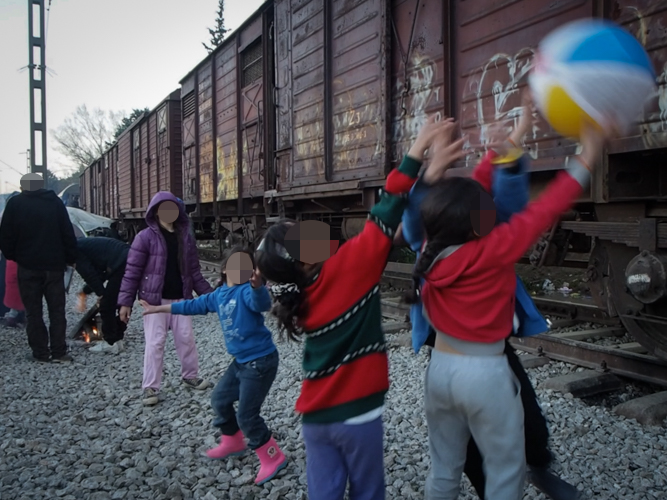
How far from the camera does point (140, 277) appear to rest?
4.18 metres

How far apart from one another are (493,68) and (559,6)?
719 mm

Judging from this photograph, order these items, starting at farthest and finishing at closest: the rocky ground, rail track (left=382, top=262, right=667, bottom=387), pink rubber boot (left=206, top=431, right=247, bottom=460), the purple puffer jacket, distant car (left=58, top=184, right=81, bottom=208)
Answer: distant car (left=58, top=184, right=81, bottom=208) < the purple puffer jacket < rail track (left=382, top=262, right=667, bottom=387) < pink rubber boot (left=206, top=431, right=247, bottom=460) < the rocky ground

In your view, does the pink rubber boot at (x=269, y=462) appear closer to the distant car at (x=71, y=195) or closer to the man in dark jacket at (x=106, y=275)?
the man in dark jacket at (x=106, y=275)

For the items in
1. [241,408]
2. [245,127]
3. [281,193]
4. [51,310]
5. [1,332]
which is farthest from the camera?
[245,127]

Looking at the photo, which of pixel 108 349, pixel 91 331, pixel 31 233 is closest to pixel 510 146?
pixel 31 233

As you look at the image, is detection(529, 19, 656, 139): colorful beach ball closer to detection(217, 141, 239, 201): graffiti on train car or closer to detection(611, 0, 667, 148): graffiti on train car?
detection(611, 0, 667, 148): graffiti on train car

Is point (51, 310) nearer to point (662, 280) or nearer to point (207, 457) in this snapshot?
point (207, 457)

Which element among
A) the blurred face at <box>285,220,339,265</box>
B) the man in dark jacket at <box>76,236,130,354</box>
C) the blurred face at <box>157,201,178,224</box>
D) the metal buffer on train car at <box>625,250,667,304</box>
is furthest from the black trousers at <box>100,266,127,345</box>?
the metal buffer on train car at <box>625,250,667,304</box>

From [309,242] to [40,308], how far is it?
15.4 ft

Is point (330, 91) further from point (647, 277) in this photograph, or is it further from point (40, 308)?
point (647, 277)

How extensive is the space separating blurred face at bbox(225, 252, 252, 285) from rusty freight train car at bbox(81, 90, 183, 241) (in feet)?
44.5

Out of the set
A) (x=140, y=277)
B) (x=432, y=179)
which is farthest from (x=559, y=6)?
(x=140, y=277)

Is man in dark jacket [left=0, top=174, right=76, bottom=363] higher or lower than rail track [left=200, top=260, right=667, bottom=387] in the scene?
higher

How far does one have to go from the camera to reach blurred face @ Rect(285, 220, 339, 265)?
1.72 m
